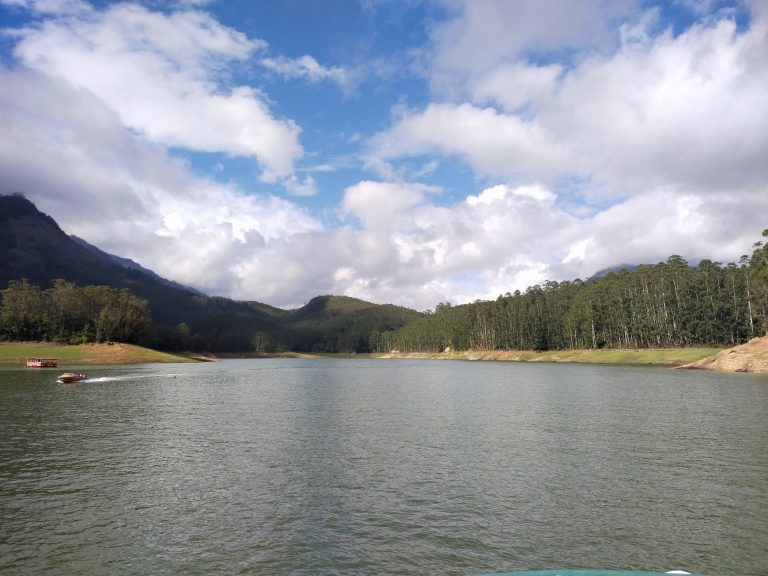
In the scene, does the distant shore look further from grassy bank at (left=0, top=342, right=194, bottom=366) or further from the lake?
the lake

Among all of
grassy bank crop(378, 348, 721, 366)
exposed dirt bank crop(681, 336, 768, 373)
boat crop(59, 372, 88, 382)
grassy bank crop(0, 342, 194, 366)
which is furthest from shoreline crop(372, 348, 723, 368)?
grassy bank crop(0, 342, 194, 366)

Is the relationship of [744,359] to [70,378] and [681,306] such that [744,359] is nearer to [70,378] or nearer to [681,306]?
[681,306]

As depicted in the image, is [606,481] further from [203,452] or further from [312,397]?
[312,397]

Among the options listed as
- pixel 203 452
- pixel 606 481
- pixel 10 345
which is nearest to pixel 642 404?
pixel 606 481

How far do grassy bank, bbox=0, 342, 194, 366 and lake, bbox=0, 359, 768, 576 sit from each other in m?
150

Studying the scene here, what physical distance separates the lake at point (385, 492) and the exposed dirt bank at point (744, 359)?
63.9 m

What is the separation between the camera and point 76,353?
184 m

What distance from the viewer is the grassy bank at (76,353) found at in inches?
6836

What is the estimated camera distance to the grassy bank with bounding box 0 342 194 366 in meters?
174

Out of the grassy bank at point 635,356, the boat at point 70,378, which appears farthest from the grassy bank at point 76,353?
the grassy bank at point 635,356

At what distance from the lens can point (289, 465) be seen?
2995cm

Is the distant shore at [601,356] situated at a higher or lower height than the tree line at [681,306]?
lower

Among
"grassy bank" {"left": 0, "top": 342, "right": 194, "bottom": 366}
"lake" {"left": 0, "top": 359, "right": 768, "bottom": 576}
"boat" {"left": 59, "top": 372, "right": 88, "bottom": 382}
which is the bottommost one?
"lake" {"left": 0, "top": 359, "right": 768, "bottom": 576}

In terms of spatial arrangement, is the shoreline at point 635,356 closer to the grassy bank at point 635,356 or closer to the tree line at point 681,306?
the grassy bank at point 635,356
